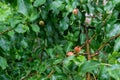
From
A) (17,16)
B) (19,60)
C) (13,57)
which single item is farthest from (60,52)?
(19,60)

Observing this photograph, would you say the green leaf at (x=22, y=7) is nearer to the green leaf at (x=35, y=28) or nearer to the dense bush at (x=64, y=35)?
the dense bush at (x=64, y=35)

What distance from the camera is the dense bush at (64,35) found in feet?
5.31

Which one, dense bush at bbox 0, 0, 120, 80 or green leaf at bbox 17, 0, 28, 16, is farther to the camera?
dense bush at bbox 0, 0, 120, 80

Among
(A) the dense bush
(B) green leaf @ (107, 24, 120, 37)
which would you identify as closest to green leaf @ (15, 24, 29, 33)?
(A) the dense bush

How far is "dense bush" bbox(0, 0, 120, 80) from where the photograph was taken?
5.31 feet

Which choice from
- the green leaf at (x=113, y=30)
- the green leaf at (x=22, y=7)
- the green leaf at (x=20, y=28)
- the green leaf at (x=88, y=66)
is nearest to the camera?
the green leaf at (x=22, y=7)

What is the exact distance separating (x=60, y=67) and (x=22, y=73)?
92 cm

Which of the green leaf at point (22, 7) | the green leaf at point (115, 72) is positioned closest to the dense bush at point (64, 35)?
the green leaf at point (115, 72)

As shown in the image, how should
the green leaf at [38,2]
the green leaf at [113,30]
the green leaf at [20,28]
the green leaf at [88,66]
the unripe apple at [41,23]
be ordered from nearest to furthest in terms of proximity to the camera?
1. the green leaf at [88,66]
2. the green leaf at [113,30]
3. the green leaf at [38,2]
4. the green leaf at [20,28]
5. the unripe apple at [41,23]

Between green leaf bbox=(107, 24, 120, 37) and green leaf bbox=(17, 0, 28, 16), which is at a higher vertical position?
green leaf bbox=(17, 0, 28, 16)

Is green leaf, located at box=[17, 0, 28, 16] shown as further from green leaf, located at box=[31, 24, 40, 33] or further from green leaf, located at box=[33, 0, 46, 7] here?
green leaf, located at box=[31, 24, 40, 33]

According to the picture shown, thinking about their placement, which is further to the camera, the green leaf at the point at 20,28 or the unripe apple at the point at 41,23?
the unripe apple at the point at 41,23

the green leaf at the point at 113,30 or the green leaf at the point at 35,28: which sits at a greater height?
the green leaf at the point at 35,28

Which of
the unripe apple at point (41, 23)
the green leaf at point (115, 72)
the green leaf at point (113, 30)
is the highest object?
the unripe apple at point (41, 23)
